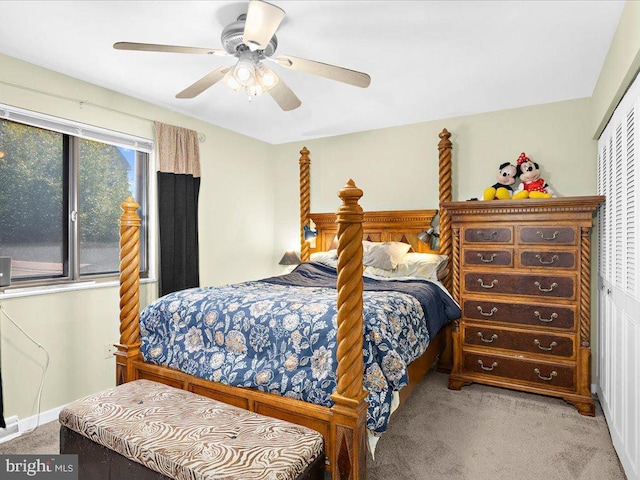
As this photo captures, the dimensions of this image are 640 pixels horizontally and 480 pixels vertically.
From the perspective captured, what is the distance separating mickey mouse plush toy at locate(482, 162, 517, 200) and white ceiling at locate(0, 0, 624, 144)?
59 cm

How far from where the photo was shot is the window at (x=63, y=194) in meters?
2.61

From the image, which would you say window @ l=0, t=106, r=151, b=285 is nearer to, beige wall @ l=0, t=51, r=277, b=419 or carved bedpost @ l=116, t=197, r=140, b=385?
beige wall @ l=0, t=51, r=277, b=419

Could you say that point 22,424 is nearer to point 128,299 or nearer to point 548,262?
point 128,299

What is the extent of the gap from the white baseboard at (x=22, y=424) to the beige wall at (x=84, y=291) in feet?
0.12

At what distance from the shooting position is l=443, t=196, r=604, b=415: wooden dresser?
275 cm

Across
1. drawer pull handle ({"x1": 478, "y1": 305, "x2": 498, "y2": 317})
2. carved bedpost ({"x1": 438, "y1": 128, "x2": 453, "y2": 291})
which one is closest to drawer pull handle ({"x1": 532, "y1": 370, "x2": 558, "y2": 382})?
drawer pull handle ({"x1": 478, "y1": 305, "x2": 498, "y2": 317})

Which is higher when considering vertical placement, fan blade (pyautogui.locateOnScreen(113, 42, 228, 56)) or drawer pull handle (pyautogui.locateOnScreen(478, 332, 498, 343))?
fan blade (pyautogui.locateOnScreen(113, 42, 228, 56))

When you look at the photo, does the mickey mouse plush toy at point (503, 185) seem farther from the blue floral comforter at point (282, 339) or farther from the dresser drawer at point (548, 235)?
the blue floral comforter at point (282, 339)

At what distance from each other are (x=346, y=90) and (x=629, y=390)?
2.73 meters

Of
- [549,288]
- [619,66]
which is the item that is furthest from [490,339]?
[619,66]

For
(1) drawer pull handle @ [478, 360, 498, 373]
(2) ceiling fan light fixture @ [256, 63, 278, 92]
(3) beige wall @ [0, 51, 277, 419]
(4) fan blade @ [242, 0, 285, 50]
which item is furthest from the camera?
(1) drawer pull handle @ [478, 360, 498, 373]

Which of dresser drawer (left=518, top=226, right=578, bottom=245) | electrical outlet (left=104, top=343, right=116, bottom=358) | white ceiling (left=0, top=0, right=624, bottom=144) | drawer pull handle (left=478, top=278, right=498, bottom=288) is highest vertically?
white ceiling (left=0, top=0, right=624, bottom=144)

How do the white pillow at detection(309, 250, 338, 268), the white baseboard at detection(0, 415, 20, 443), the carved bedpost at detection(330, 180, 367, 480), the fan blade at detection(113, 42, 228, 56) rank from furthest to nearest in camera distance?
the white pillow at detection(309, 250, 338, 268) → the white baseboard at detection(0, 415, 20, 443) → the fan blade at detection(113, 42, 228, 56) → the carved bedpost at detection(330, 180, 367, 480)

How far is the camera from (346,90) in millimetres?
3148
